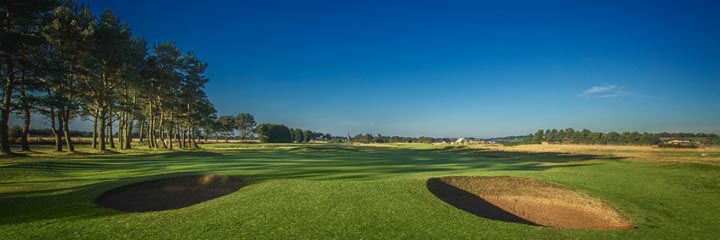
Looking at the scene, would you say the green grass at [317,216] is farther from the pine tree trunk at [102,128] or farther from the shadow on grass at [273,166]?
the pine tree trunk at [102,128]

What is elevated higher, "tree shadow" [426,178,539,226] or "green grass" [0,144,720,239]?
"green grass" [0,144,720,239]

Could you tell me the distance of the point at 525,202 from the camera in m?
11.0

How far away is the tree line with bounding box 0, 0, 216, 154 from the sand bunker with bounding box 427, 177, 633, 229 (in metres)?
28.8

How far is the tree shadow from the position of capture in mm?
10039

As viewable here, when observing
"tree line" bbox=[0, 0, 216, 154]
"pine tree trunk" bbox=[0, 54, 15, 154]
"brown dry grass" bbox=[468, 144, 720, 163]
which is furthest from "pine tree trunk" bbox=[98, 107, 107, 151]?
"brown dry grass" bbox=[468, 144, 720, 163]

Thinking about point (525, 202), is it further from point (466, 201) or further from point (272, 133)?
point (272, 133)

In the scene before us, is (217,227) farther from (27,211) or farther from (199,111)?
(199,111)

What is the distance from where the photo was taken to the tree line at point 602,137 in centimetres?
9381

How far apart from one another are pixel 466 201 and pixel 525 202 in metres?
2.27

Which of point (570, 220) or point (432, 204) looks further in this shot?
point (570, 220)

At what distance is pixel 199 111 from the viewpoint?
54312mm

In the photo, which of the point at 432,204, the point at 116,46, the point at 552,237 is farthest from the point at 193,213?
the point at 116,46

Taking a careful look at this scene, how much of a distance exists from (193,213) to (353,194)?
158 inches

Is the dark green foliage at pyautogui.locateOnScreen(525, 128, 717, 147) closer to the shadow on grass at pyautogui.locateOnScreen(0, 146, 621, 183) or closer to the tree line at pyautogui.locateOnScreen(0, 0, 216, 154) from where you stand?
the shadow on grass at pyautogui.locateOnScreen(0, 146, 621, 183)
